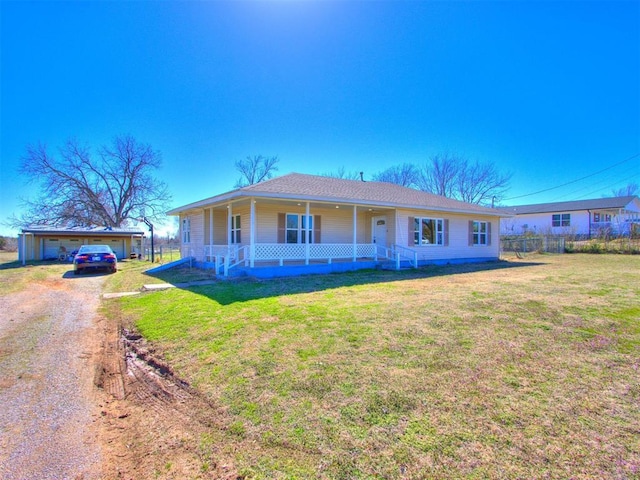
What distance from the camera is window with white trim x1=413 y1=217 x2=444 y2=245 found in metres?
17.1

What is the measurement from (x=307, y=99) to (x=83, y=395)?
1608 centimetres

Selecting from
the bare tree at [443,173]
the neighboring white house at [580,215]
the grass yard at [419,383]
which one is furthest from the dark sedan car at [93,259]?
the bare tree at [443,173]

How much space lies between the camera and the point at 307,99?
16.9m

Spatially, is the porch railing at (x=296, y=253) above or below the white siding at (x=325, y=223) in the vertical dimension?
below

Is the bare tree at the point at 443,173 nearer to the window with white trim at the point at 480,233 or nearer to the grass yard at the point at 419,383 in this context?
the window with white trim at the point at 480,233

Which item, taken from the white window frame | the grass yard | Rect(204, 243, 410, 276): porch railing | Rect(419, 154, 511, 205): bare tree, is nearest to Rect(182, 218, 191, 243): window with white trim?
Rect(204, 243, 410, 276): porch railing

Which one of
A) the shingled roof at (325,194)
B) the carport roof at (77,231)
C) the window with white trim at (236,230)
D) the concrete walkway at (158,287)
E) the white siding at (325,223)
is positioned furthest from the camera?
the carport roof at (77,231)

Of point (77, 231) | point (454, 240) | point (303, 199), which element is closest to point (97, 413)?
point (303, 199)

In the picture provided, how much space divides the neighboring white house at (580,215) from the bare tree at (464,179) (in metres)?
4.48

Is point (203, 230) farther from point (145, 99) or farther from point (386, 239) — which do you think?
point (386, 239)

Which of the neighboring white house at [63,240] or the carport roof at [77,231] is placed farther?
the neighboring white house at [63,240]

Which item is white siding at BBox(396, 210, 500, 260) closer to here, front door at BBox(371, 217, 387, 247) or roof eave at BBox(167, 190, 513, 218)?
roof eave at BBox(167, 190, 513, 218)

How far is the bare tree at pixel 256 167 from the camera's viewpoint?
4422cm

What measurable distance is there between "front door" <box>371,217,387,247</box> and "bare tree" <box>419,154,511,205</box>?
28.0 meters
